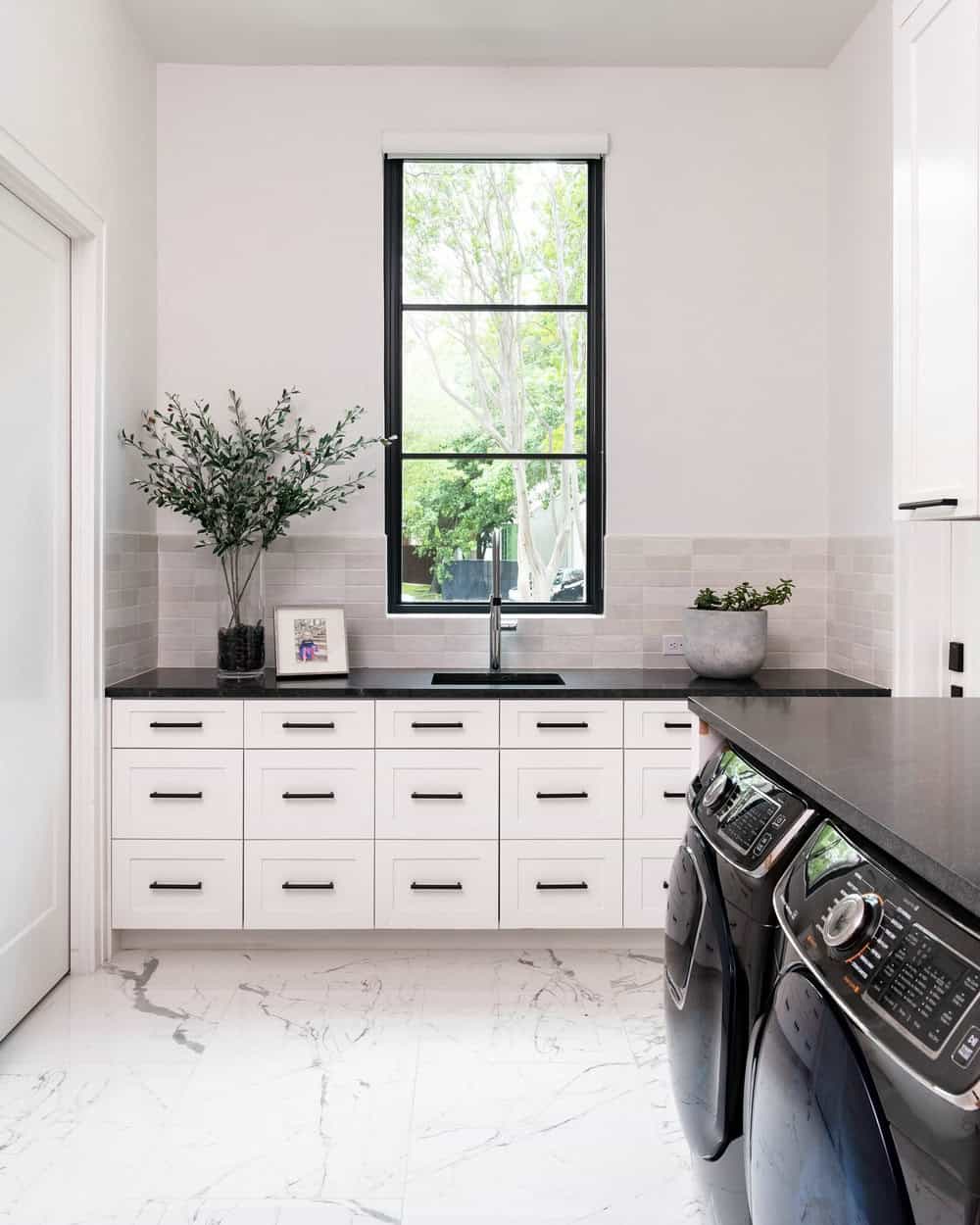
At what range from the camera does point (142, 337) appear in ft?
11.3

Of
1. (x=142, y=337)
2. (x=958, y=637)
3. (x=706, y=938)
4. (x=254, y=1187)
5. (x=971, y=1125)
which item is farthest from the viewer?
(x=142, y=337)

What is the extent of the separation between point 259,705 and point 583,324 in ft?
6.01

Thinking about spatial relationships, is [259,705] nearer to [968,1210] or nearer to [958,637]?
[958,637]

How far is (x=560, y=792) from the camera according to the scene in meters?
3.10

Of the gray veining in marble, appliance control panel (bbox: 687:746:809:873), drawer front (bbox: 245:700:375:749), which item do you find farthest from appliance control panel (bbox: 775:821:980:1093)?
drawer front (bbox: 245:700:375:749)

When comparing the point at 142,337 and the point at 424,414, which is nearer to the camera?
the point at 142,337

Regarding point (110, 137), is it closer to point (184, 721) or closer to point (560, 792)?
point (184, 721)

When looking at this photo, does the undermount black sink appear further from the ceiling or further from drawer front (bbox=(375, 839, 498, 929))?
the ceiling

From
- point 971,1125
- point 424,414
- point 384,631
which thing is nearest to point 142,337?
point 424,414

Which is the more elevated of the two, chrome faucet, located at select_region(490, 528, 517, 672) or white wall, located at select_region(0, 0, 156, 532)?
white wall, located at select_region(0, 0, 156, 532)

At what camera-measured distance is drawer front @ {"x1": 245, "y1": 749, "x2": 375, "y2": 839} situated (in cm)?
309

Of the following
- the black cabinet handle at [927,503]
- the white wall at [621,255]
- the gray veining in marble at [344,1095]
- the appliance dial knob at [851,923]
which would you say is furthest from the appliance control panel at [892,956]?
the white wall at [621,255]

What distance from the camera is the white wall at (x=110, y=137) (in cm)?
252

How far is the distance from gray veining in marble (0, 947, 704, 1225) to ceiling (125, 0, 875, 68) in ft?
9.82
